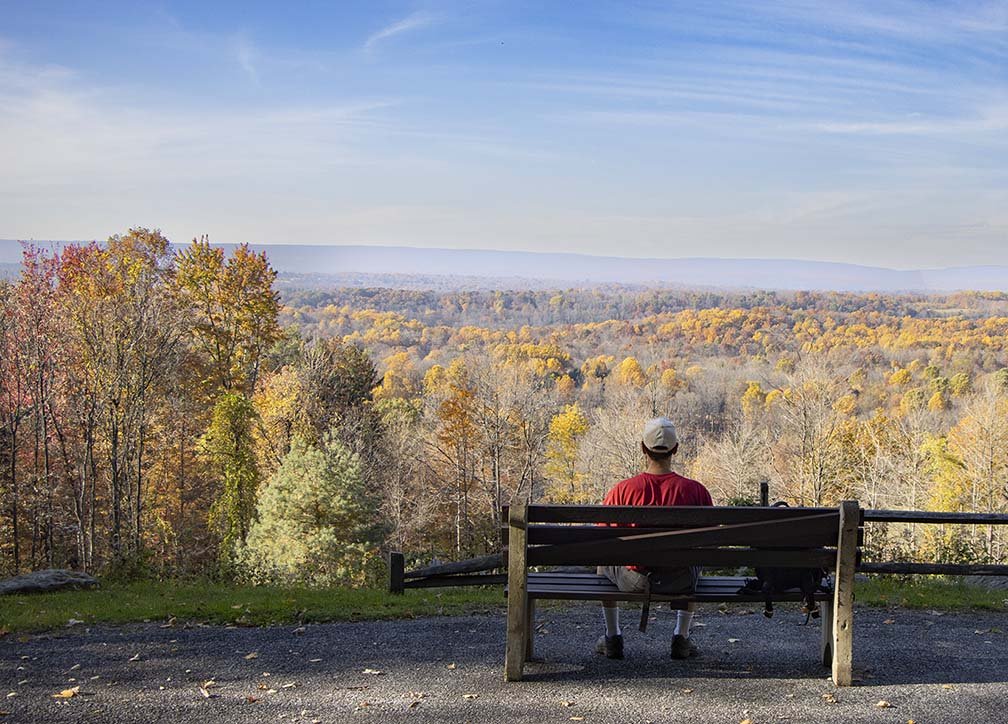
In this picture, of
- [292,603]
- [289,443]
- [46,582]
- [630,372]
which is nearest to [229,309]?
[289,443]

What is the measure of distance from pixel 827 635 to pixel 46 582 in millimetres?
9828

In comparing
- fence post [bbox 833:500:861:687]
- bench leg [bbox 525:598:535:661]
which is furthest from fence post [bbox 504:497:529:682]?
fence post [bbox 833:500:861:687]

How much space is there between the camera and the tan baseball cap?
21.9ft

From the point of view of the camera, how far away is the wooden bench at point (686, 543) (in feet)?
20.3

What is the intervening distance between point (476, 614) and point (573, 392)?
273 feet

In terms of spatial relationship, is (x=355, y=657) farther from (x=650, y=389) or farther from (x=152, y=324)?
(x=650, y=389)

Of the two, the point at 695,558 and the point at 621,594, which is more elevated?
the point at 695,558

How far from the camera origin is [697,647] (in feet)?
24.6

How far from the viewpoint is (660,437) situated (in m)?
6.67

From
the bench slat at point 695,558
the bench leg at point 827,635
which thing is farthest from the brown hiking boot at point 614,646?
the bench leg at point 827,635

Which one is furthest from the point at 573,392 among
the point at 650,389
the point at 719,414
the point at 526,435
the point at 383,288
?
the point at 383,288

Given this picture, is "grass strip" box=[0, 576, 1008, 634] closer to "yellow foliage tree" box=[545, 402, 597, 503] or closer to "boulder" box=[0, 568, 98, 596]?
"boulder" box=[0, 568, 98, 596]

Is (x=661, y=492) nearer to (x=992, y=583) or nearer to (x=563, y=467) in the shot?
(x=992, y=583)

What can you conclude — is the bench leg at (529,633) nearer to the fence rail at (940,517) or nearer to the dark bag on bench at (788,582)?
the dark bag on bench at (788,582)
